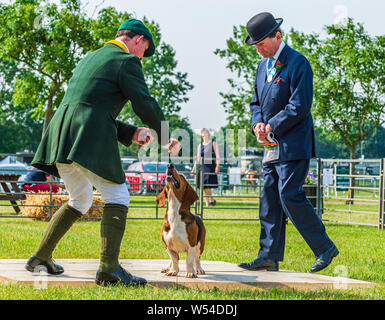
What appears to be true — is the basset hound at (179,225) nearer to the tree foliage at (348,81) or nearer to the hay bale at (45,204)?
the hay bale at (45,204)

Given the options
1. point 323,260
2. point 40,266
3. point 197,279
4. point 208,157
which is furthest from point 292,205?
point 208,157

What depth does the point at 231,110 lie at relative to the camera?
87.4 feet

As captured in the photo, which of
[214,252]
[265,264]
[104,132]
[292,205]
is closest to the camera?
[104,132]

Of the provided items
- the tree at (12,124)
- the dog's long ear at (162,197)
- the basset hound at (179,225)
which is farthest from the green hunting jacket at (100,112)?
the tree at (12,124)

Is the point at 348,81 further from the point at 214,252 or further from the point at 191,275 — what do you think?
the point at 191,275

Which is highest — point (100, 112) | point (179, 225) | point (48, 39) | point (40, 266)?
point (48, 39)

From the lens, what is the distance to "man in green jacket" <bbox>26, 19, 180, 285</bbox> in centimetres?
418

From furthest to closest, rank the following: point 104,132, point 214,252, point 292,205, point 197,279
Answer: point 214,252 → point 292,205 → point 197,279 → point 104,132

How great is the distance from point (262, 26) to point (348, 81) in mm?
17231

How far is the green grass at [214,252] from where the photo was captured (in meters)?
4.14

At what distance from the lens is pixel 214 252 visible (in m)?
7.65

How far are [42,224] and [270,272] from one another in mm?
7260

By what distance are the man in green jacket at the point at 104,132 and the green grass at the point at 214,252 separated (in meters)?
0.40
